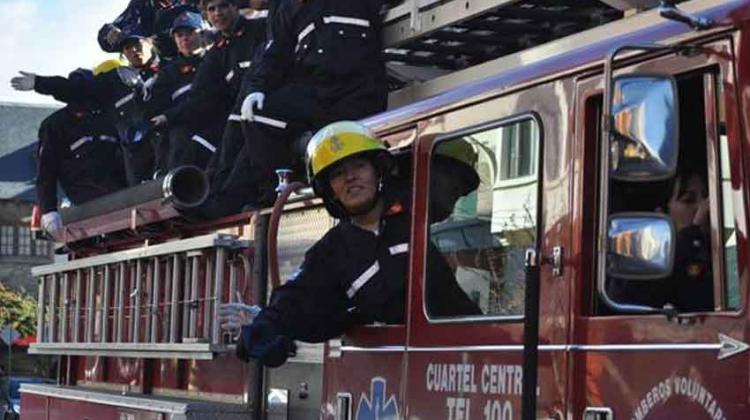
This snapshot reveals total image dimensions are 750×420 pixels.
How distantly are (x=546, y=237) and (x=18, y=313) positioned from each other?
46.6 m

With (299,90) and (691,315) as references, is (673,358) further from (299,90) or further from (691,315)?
(299,90)

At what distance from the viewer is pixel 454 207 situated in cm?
448

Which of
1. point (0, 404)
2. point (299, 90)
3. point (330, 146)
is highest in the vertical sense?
point (299, 90)

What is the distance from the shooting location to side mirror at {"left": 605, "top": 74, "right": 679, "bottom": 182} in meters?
3.29

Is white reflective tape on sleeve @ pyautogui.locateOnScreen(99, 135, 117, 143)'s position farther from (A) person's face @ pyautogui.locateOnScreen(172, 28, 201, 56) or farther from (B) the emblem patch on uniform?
(B) the emblem patch on uniform

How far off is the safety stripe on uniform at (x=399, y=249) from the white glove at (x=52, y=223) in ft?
14.7

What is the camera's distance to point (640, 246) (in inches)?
132

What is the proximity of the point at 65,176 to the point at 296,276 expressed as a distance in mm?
5372

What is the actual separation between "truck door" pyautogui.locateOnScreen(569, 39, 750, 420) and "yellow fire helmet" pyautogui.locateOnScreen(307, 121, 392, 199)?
3.99 ft

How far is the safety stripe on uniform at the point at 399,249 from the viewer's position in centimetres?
474

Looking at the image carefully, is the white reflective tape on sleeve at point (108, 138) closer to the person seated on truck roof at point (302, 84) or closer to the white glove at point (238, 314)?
the person seated on truck roof at point (302, 84)

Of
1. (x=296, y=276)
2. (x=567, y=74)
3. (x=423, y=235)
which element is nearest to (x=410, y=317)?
(x=423, y=235)

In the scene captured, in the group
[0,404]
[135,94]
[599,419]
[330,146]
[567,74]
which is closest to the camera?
[599,419]

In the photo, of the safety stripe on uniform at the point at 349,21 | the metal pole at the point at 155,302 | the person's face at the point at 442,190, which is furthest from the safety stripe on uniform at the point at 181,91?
the person's face at the point at 442,190
